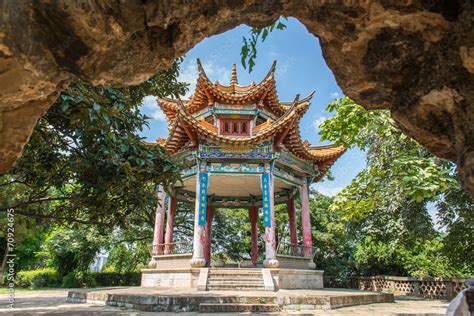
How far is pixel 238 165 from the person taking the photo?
11.3 meters

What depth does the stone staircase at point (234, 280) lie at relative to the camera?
8.95 m

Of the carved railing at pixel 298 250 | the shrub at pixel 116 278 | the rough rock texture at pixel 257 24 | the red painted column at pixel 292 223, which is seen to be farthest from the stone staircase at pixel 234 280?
the shrub at pixel 116 278

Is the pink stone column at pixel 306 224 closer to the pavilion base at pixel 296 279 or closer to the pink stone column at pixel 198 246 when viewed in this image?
the pavilion base at pixel 296 279

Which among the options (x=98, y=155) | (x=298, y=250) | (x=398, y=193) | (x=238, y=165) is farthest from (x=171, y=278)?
(x=398, y=193)

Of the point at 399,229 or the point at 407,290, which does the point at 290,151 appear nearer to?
the point at 399,229

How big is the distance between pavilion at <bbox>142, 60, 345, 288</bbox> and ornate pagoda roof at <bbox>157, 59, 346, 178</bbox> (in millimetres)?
33

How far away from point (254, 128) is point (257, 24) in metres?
10.6

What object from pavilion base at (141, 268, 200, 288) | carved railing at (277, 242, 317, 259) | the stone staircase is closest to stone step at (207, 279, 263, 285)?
the stone staircase

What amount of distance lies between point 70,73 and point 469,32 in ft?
6.49

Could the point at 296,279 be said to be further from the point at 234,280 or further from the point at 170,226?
the point at 170,226

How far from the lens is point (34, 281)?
66.9 feet

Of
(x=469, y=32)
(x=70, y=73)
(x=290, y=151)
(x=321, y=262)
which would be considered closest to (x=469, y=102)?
(x=469, y=32)

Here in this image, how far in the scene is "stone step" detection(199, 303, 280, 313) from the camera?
621 cm

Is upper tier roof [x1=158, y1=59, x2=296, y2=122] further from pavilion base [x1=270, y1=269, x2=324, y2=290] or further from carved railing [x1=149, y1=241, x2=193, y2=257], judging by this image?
pavilion base [x1=270, y1=269, x2=324, y2=290]
